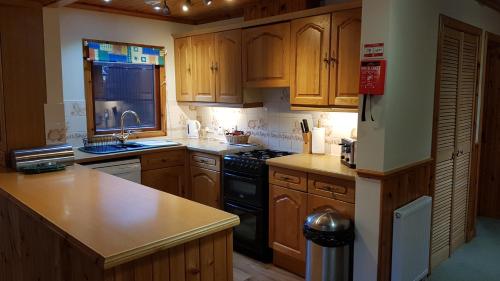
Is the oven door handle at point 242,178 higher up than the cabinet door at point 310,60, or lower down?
lower down

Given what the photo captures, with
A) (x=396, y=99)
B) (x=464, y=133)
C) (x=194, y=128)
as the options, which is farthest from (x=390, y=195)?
(x=194, y=128)

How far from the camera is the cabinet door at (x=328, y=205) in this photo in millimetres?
2754

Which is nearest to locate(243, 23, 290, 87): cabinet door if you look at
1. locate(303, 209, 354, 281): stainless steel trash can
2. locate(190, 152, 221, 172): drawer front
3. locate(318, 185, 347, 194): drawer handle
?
locate(190, 152, 221, 172): drawer front

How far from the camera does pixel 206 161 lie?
4.00 m

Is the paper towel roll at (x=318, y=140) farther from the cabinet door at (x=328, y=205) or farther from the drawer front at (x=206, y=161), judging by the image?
the drawer front at (x=206, y=161)

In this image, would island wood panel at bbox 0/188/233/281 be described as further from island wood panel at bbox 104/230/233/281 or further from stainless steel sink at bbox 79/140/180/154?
stainless steel sink at bbox 79/140/180/154

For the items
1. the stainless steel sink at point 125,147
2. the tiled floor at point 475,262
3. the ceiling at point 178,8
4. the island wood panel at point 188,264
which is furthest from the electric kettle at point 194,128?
the island wood panel at point 188,264

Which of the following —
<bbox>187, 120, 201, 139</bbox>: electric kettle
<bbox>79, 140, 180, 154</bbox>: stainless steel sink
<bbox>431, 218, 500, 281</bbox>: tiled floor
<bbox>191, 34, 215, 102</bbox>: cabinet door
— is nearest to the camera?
<bbox>431, 218, 500, 281</bbox>: tiled floor

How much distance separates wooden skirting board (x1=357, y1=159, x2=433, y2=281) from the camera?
8.19 ft

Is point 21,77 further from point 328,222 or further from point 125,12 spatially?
point 328,222

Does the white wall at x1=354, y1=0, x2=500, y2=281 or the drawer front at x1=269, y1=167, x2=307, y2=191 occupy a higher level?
the white wall at x1=354, y1=0, x2=500, y2=281

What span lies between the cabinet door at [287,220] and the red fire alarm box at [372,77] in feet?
3.29

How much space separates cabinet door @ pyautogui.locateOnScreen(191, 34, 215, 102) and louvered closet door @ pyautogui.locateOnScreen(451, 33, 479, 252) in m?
2.37

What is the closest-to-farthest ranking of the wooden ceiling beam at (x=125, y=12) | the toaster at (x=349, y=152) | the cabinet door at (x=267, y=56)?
the toaster at (x=349, y=152) < the cabinet door at (x=267, y=56) < the wooden ceiling beam at (x=125, y=12)
